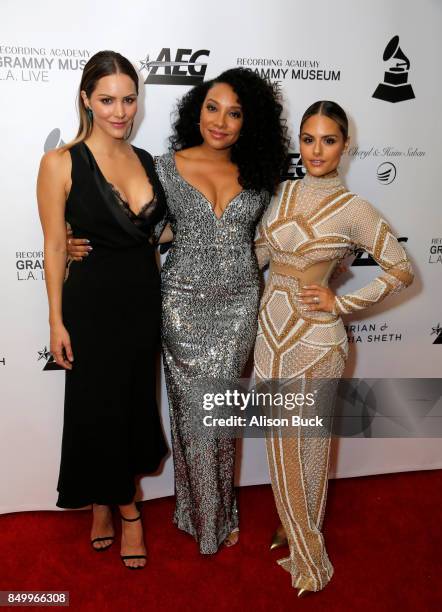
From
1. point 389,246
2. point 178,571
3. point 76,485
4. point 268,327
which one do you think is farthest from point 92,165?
point 178,571

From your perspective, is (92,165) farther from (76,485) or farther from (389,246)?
(76,485)

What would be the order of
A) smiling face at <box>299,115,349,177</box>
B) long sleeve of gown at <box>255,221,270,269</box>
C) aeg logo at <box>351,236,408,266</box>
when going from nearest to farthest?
smiling face at <box>299,115,349,177</box>, long sleeve of gown at <box>255,221,270,269</box>, aeg logo at <box>351,236,408,266</box>

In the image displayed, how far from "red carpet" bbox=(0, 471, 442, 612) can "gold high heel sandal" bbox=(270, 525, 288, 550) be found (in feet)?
0.12

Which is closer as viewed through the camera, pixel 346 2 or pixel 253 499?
pixel 346 2

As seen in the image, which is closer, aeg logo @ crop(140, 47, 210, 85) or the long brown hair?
the long brown hair

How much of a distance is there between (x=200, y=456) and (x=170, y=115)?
1.52 metres

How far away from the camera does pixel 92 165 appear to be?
211cm

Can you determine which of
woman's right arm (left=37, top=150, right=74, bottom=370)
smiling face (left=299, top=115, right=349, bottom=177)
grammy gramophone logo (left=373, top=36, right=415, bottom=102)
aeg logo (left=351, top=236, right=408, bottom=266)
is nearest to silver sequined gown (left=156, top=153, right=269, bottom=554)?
smiling face (left=299, top=115, right=349, bottom=177)

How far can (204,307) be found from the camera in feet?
7.56

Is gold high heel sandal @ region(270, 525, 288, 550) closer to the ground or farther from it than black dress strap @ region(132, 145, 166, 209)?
closer to the ground

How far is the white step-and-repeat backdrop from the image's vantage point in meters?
2.38

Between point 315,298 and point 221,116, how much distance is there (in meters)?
0.79

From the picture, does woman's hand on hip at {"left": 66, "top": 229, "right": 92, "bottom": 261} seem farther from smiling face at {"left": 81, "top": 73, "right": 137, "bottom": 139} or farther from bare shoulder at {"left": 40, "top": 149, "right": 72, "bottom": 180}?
smiling face at {"left": 81, "top": 73, "right": 137, "bottom": 139}

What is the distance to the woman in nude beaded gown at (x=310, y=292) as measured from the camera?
208 centimetres
